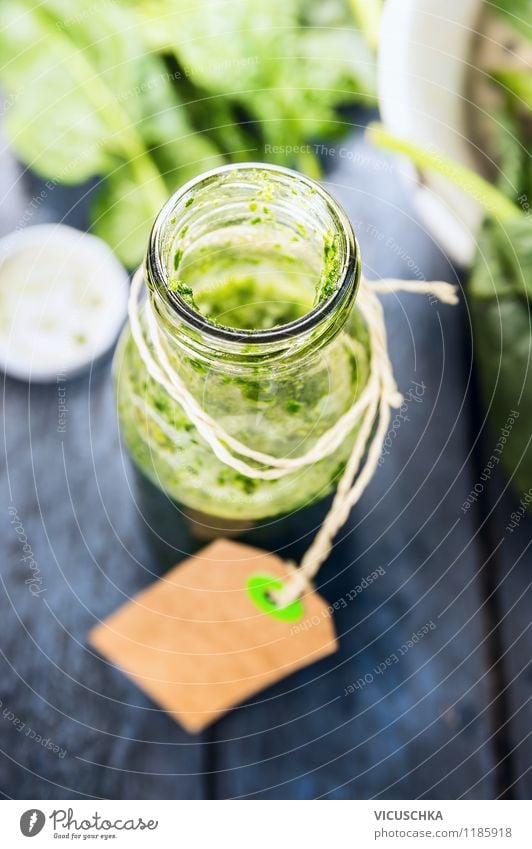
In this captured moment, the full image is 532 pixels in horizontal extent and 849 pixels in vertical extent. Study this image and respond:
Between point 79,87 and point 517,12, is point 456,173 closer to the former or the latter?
point 517,12

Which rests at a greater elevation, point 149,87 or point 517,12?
point 517,12

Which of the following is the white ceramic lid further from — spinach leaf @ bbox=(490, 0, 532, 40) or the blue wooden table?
spinach leaf @ bbox=(490, 0, 532, 40)

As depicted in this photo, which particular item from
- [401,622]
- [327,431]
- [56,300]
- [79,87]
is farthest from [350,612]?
[79,87]

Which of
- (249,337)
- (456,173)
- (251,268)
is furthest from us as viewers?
(456,173)

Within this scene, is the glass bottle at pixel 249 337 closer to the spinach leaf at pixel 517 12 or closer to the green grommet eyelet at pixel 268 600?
the green grommet eyelet at pixel 268 600
